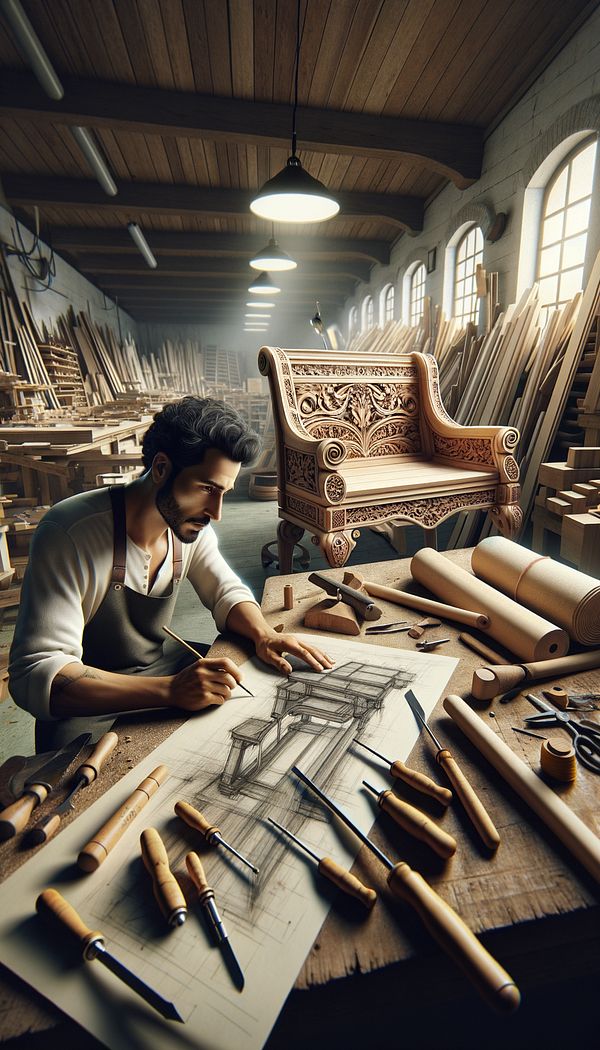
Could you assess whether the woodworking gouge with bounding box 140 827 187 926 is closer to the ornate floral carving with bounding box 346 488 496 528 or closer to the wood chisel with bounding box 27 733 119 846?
the wood chisel with bounding box 27 733 119 846

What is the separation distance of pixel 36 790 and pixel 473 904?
673 millimetres

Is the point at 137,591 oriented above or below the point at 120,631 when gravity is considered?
above

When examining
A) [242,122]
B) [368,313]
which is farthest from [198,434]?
[368,313]

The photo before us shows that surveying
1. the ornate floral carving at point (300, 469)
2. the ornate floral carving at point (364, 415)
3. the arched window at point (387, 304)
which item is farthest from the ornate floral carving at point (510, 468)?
the arched window at point (387, 304)

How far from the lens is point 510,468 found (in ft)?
10.6

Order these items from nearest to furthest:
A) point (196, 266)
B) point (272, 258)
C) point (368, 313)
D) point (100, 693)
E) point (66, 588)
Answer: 1. point (100, 693)
2. point (66, 588)
3. point (272, 258)
4. point (196, 266)
5. point (368, 313)

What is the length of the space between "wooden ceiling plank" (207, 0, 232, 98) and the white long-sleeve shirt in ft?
16.4

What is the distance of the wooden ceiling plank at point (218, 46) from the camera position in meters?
4.22

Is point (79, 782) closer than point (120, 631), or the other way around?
point (79, 782)

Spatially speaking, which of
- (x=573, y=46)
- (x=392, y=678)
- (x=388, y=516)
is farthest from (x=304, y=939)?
(x=573, y=46)

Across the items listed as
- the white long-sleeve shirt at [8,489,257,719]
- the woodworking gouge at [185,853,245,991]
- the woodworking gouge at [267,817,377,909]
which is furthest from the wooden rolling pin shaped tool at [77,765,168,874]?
the white long-sleeve shirt at [8,489,257,719]

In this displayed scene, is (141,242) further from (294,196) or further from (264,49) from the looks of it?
(294,196)

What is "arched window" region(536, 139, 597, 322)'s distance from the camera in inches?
179

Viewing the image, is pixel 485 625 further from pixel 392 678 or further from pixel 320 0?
pixel 320 0
